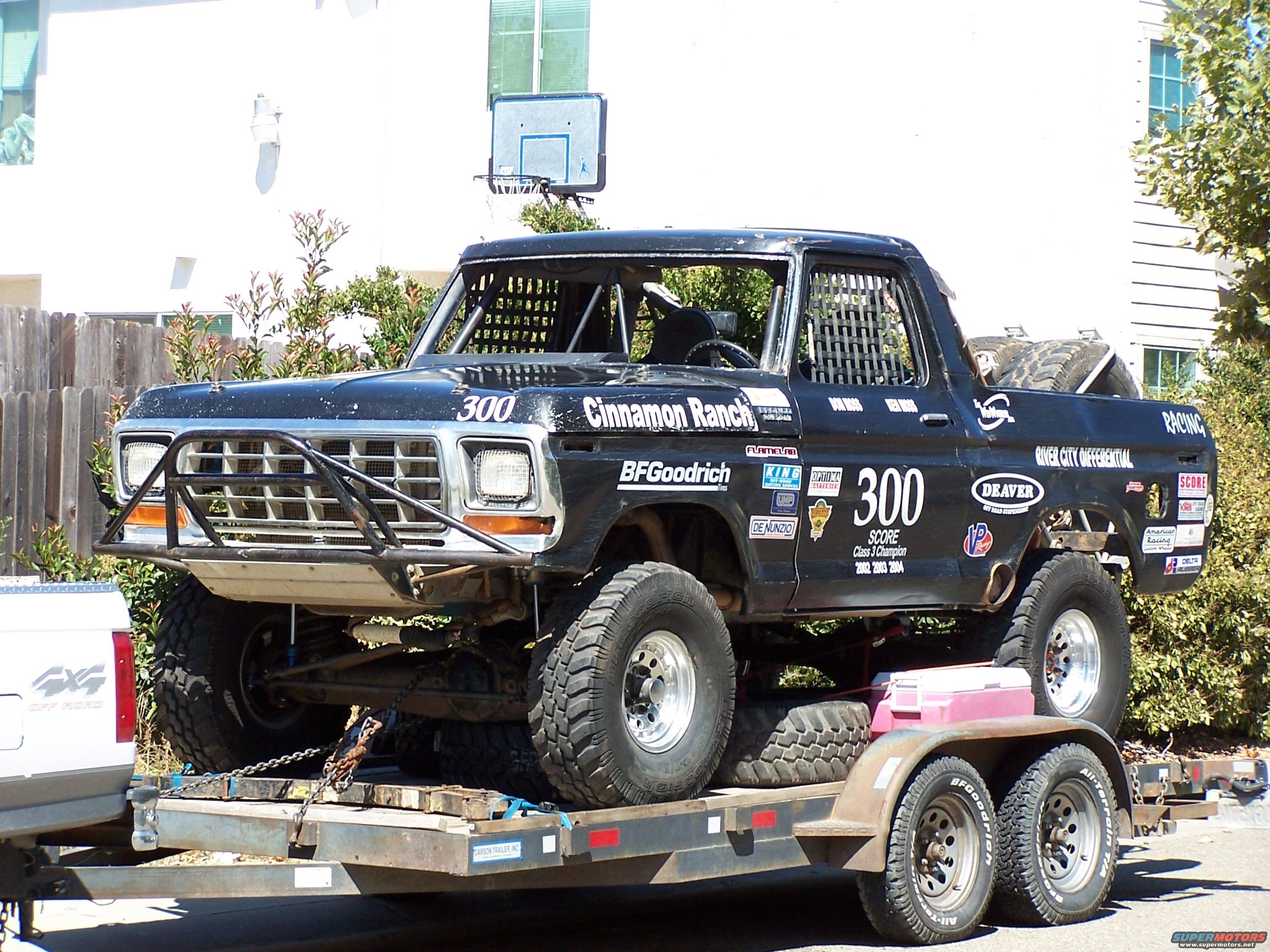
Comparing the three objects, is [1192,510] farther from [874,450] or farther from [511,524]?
[511,524]

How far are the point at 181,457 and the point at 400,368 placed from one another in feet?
4.43

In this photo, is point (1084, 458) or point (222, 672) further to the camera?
point (1084, 458)

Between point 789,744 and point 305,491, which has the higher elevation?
point 305,491

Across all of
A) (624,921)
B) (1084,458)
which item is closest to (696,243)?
(1084,458)

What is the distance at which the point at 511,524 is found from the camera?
586 centimetres

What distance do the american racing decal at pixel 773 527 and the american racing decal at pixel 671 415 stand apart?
351mm

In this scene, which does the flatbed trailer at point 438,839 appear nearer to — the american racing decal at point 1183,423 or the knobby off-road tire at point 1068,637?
the knobby off-road tire at point 1068,637

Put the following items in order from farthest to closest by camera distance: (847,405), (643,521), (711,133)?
(711,133)
(847,405)
(643,521)

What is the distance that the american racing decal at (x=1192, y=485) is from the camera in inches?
351

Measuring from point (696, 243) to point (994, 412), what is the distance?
160cm

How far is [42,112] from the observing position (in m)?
19.9

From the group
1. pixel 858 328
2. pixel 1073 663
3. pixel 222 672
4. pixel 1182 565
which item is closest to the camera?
pixel 222 672

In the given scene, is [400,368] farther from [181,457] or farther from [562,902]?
[562,902]
